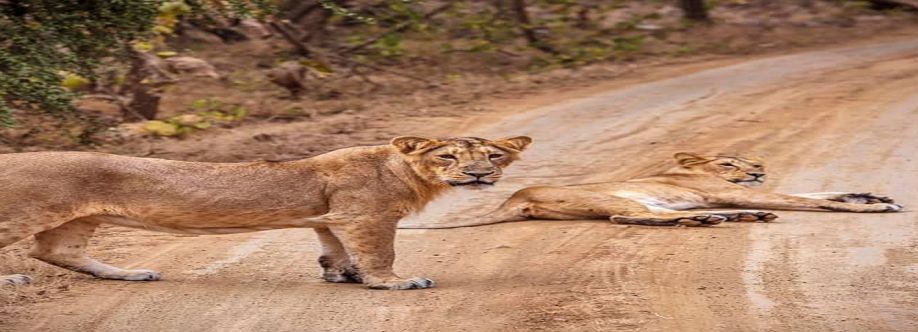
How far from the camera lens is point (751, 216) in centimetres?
961

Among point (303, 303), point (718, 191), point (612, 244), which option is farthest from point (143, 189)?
point (718, 191)

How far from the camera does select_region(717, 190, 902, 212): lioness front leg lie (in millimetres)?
10016

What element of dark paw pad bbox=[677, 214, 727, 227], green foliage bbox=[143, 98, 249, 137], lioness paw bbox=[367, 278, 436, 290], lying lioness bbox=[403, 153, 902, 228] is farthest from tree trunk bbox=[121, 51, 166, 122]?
lioness paw bbox=[367, 278, 436, 290]

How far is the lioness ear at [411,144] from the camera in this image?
7.81m

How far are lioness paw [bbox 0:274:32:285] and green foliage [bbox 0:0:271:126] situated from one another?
3433mm

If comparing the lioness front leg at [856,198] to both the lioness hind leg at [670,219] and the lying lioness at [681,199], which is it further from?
the lioness hind leg at [670,219]

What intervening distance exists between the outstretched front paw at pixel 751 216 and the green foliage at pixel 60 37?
448 centimetres

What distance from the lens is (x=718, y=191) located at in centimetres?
1059

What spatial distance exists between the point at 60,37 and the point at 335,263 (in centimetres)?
475

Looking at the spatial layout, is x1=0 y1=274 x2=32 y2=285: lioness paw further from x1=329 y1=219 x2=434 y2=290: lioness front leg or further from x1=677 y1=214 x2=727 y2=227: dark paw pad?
x1=677 y1=214 x2=727 y2=227: dark paw pad

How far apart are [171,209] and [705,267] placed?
2.73 meters

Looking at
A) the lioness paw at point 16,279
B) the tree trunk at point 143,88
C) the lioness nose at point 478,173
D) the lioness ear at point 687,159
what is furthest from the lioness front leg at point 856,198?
the tree trunk at point 143,88

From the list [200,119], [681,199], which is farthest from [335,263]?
[200,119]

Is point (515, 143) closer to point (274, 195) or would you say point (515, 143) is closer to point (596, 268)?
point (596, 268)
